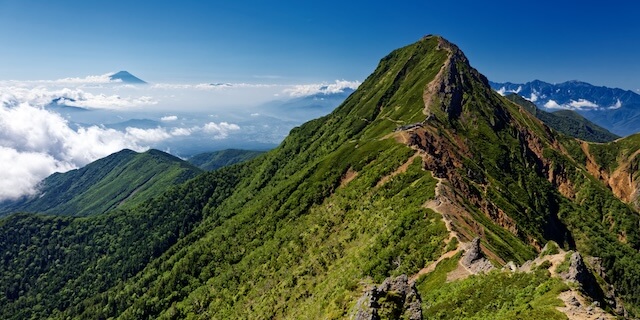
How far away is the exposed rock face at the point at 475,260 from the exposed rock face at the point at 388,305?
1111 inches

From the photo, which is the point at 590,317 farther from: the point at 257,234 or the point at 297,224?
the point at 257,234

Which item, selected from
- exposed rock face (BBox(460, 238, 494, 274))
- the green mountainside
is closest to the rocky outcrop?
the green mountainside

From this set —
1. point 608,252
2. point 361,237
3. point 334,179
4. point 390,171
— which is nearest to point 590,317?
point 361,237

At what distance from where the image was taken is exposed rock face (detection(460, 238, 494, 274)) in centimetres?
6694

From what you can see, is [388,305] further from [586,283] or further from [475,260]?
[475,260]

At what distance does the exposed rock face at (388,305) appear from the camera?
123 feet

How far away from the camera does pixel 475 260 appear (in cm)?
6994

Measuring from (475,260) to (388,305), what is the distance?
36.5m

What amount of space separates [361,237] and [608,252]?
124 metres

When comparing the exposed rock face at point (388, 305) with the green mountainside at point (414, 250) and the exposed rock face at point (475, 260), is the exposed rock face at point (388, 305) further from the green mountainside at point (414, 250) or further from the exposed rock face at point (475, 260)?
the exposed rock face at point (475, 260)

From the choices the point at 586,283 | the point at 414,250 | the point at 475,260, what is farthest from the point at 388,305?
the point at 414,250

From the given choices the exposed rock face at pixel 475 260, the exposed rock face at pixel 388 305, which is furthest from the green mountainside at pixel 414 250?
the exposed rock face at pixel 475 260

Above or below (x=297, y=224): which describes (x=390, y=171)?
above

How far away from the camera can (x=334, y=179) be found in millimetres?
175250
